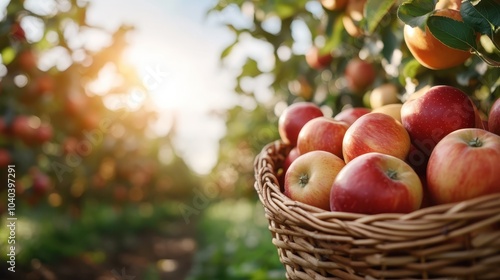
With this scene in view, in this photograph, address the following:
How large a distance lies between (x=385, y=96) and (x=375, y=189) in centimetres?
84

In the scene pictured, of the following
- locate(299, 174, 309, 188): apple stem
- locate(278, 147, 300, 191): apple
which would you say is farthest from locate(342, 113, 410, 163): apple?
locate(278, 147, 300, 191): apple

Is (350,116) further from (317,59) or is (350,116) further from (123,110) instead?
(123,110)

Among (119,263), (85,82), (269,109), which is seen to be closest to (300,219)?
(269,109)

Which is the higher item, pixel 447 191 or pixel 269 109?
pixel 447 191

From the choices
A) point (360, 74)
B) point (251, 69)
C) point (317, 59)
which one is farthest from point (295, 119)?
point (251, 69)

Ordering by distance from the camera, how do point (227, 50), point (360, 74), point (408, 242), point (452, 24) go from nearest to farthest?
point (408, 242), point (452, 24), point (360, 74), point (227, 50)

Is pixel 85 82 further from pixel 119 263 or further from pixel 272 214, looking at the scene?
Answer: pixel 272 214

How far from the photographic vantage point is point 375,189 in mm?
824

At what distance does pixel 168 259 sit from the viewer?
14.7ft

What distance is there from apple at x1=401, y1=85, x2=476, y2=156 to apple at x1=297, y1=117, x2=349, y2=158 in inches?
7.5

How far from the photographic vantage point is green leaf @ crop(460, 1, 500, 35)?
95 centimetres

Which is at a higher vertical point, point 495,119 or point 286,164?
point 495,119

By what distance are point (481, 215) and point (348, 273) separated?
0.25 m

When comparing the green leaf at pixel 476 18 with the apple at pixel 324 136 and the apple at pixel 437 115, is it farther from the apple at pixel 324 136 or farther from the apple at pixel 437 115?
the apple at pixel 324 136
